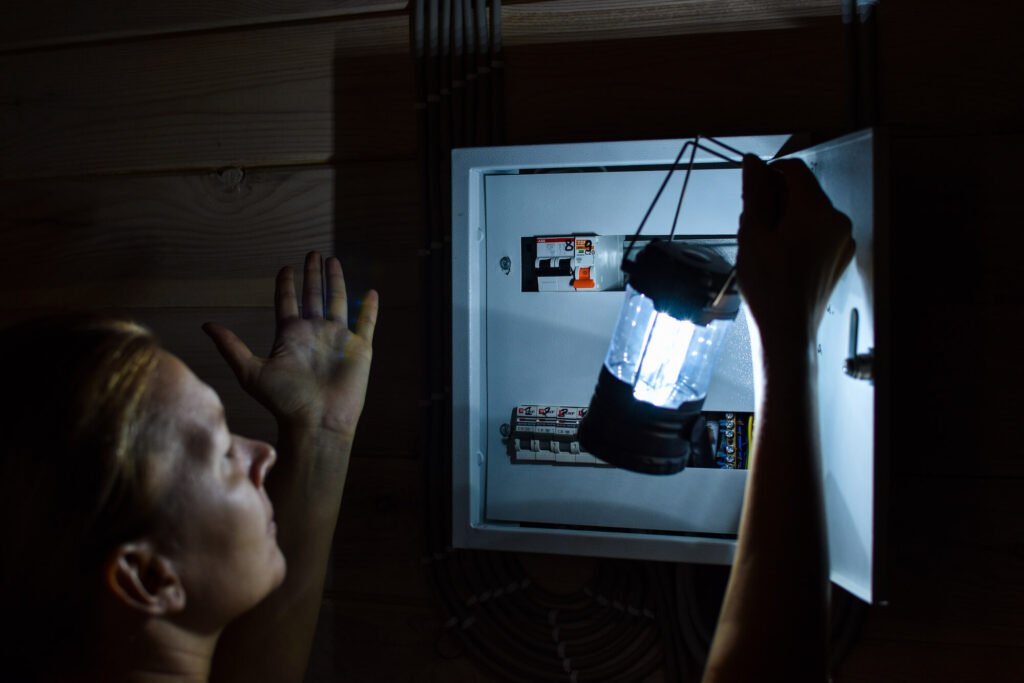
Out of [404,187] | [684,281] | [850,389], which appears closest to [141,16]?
[404,187]

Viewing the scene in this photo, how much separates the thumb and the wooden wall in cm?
22

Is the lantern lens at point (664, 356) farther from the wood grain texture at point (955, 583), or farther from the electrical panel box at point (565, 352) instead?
the wood grain texture at point (955, 583)

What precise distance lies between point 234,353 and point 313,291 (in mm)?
131

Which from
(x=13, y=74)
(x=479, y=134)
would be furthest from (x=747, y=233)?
(x=13, y=74)

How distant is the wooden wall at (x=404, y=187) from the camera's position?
3.16 feet

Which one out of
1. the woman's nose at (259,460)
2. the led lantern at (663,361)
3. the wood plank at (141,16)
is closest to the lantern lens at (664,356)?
the led lantern at (663,361)

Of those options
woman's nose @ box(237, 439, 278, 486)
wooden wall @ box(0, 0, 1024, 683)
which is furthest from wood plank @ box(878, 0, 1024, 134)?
woman's nose @ box(237, 439, 278, 486)

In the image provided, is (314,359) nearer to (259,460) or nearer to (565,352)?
(259,460)

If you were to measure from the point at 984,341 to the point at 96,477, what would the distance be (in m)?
1.04

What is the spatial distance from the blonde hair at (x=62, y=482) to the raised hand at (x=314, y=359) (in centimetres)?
25

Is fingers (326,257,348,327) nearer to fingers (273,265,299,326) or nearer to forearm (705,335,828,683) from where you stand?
fingers (273,265,299,326)

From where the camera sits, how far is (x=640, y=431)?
0.80 metres

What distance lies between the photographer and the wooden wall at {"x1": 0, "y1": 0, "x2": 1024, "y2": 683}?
0.96 metres

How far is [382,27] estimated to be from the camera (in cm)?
112
